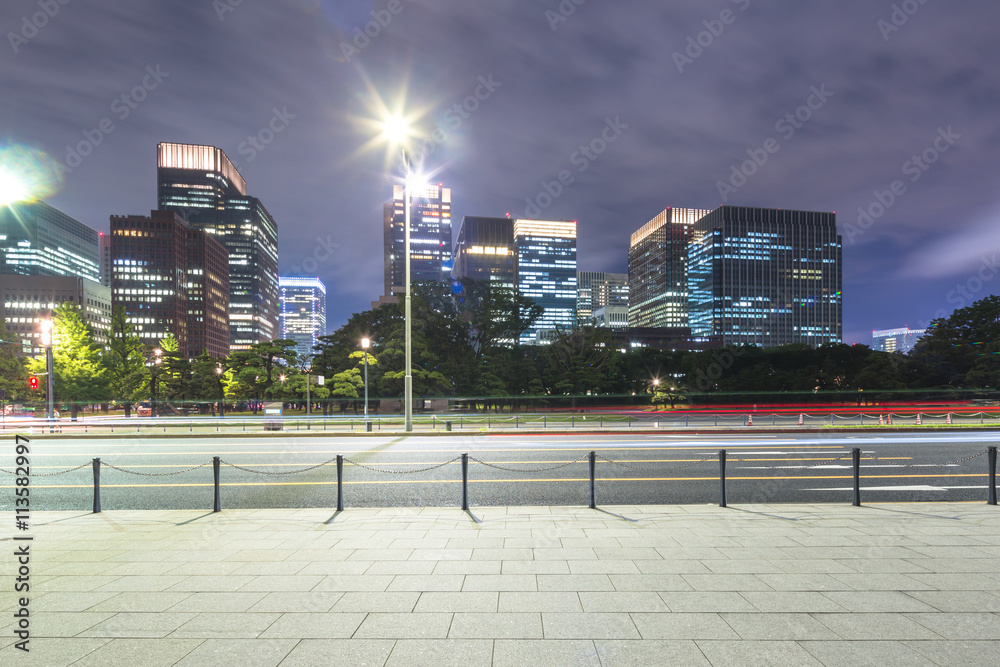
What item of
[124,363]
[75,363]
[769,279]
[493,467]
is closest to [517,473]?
[493,467]

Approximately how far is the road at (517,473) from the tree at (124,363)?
39.3 metres

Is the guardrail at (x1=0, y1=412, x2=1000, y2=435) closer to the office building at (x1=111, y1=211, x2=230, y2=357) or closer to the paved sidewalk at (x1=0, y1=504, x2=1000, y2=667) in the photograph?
the paved sidewalk at (x1=0, y1=504, x2=1000, y2=667)

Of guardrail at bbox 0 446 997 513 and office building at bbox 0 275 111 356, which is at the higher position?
office building at bbox 0 275 111 356

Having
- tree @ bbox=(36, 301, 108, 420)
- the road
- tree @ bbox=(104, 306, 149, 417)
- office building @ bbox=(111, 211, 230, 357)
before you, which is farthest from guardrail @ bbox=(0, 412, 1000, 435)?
office building @ bbox=(111, 211, 230, 357)

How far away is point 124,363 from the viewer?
2312 inches

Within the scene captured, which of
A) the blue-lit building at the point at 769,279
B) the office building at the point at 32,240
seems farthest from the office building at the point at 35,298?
the blue-lit building at the point at 769,279

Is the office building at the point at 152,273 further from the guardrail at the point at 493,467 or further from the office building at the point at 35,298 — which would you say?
the guardrail at the point at 493,467

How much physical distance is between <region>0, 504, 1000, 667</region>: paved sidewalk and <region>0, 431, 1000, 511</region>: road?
7.14 feet

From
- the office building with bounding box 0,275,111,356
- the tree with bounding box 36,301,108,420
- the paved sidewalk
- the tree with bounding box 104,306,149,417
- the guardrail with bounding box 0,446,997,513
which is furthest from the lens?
the office building with bounding box 0,275,111,356

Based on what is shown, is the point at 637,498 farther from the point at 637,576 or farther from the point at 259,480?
the point at 259,480

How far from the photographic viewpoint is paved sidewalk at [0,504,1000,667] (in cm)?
434

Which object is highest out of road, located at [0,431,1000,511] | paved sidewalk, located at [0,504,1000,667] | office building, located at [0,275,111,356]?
office building, located at [0,275,111,356]

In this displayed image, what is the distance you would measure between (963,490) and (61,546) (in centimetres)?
1852

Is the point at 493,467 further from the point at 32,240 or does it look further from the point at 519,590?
the point at 32,240
